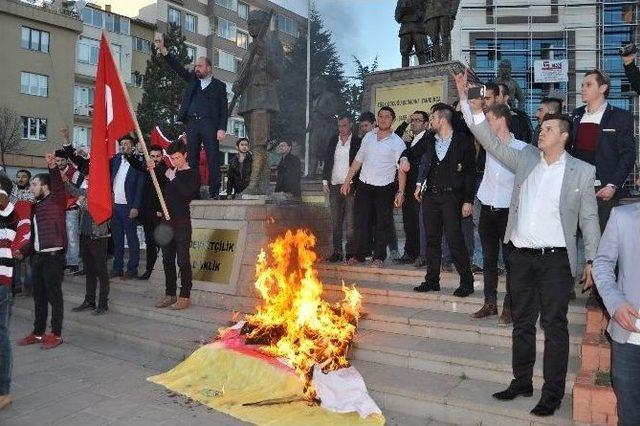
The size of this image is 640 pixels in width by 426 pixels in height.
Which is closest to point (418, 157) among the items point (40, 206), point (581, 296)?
point (581, 296)

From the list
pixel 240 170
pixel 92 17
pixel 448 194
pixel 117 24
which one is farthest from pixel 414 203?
pixel 117 24

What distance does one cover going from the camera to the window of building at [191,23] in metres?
48.9

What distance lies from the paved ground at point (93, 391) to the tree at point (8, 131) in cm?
3068

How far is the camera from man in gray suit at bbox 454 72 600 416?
3.88 metres

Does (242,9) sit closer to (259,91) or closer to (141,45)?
(141,45)

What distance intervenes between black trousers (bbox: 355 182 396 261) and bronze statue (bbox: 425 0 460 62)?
280 inches

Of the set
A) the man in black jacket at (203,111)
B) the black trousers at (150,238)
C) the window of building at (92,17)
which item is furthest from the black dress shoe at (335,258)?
the window of building at (92,17)

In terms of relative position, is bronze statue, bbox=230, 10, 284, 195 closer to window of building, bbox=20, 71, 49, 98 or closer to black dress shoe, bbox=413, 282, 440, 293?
black dress shoe, bbox=413, 282, 440, 293

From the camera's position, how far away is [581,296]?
5703 millimetres

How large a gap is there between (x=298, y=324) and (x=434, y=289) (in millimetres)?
1901

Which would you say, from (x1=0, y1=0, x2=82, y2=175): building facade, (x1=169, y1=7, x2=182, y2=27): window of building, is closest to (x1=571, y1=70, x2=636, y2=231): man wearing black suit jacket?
(x1=0, y1=0, x2=82, y2=175): building facade

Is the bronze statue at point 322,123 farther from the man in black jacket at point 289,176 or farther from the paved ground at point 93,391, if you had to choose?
the paved ground at point 93,391

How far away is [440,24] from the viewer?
523 inches

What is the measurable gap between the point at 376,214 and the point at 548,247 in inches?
147
